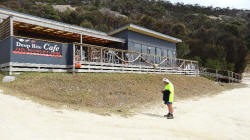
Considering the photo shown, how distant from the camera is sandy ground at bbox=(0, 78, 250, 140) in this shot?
3.79 meters

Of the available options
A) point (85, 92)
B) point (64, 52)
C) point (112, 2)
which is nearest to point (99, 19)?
point (112, 2)

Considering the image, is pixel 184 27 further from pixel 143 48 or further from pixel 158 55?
pixel 143 48

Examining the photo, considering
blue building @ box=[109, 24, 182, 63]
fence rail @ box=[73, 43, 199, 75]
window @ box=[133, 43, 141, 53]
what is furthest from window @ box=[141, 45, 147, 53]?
fence rail @ box=[73, 43, 199, 75]

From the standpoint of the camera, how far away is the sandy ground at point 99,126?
379 cm

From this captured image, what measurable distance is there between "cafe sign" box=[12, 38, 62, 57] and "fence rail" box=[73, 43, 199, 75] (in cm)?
111

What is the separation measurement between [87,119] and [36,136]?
193cm

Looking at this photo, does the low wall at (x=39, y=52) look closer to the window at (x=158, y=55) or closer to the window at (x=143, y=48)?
the window at (x=143, y=48)

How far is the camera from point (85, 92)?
8.09 meters

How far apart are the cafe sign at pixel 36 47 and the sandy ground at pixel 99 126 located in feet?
12.0

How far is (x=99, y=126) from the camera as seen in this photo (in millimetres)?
4727

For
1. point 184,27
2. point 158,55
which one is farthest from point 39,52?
point 184,27

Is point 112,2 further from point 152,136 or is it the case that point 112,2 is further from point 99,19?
point 152,136

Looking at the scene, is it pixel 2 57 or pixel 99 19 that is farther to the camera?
pixel 99 19

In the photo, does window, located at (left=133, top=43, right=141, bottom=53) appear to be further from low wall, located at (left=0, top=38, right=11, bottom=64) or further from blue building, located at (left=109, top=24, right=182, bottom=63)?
low wall, located at (left=0, top=38, right=11, bottom=64)
